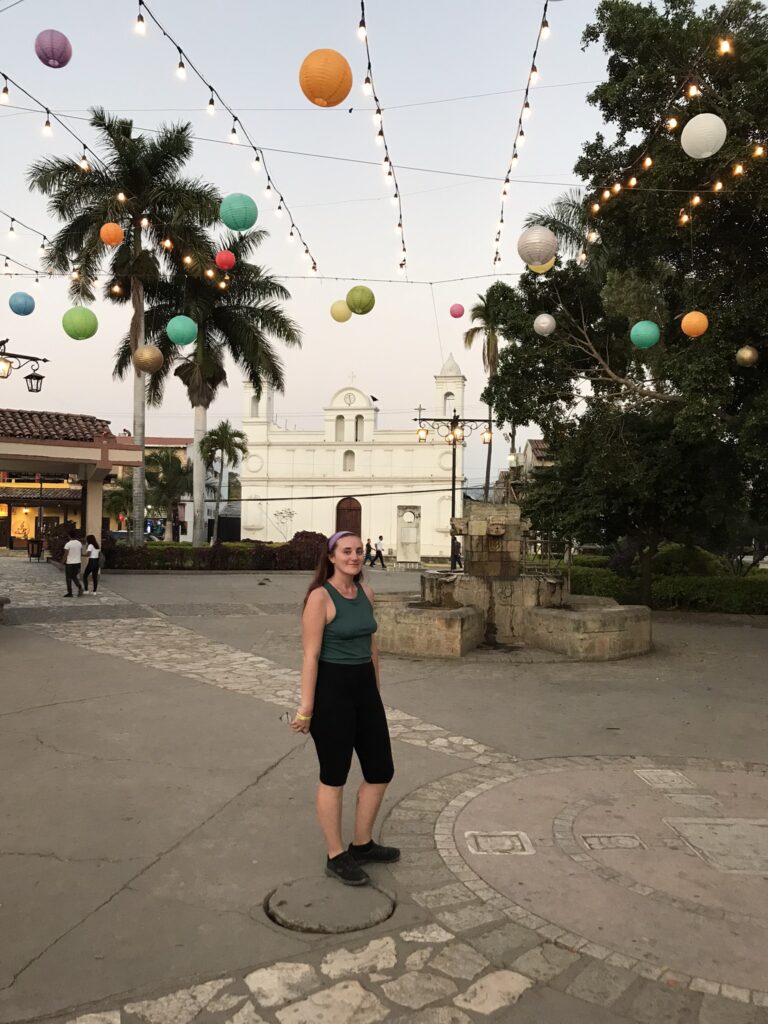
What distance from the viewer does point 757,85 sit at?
948 centimetres

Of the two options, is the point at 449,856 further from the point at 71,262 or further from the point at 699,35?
the point at 71,262

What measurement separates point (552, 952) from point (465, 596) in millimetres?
7695

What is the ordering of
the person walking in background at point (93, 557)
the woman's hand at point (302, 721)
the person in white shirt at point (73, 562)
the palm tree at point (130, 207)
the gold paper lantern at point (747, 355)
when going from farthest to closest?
the palm tree at point (130, 207) < the person walking in background at point (93, 557) < the person in white shirt at point (73, 562) < the gold paper lantern at point (747, 355) < the woman's hand at point (302, 721)

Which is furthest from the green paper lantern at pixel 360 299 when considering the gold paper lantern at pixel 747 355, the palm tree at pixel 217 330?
the palm tree at pixel 217 330

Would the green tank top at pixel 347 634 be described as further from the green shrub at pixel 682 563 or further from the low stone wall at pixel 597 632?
the green shrub at pixel 682 563

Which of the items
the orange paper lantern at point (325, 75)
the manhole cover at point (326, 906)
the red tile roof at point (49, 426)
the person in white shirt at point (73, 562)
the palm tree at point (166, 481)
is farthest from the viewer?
the palm tree at point (166, 481)

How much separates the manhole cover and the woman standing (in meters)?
0.09

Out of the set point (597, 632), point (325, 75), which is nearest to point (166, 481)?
point (597, 632)

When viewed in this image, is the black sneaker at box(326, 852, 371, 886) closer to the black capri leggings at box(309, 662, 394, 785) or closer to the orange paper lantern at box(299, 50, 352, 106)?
the black capri leggings at box(309, 662, 394, 785)

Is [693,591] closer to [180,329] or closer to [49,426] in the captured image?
[180,329]

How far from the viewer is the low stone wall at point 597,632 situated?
9102mm

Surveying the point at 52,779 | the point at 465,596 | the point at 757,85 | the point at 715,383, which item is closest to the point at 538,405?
the point at 715,383

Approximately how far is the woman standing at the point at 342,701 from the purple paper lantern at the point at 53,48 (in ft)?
22.6

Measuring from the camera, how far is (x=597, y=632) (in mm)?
9125
